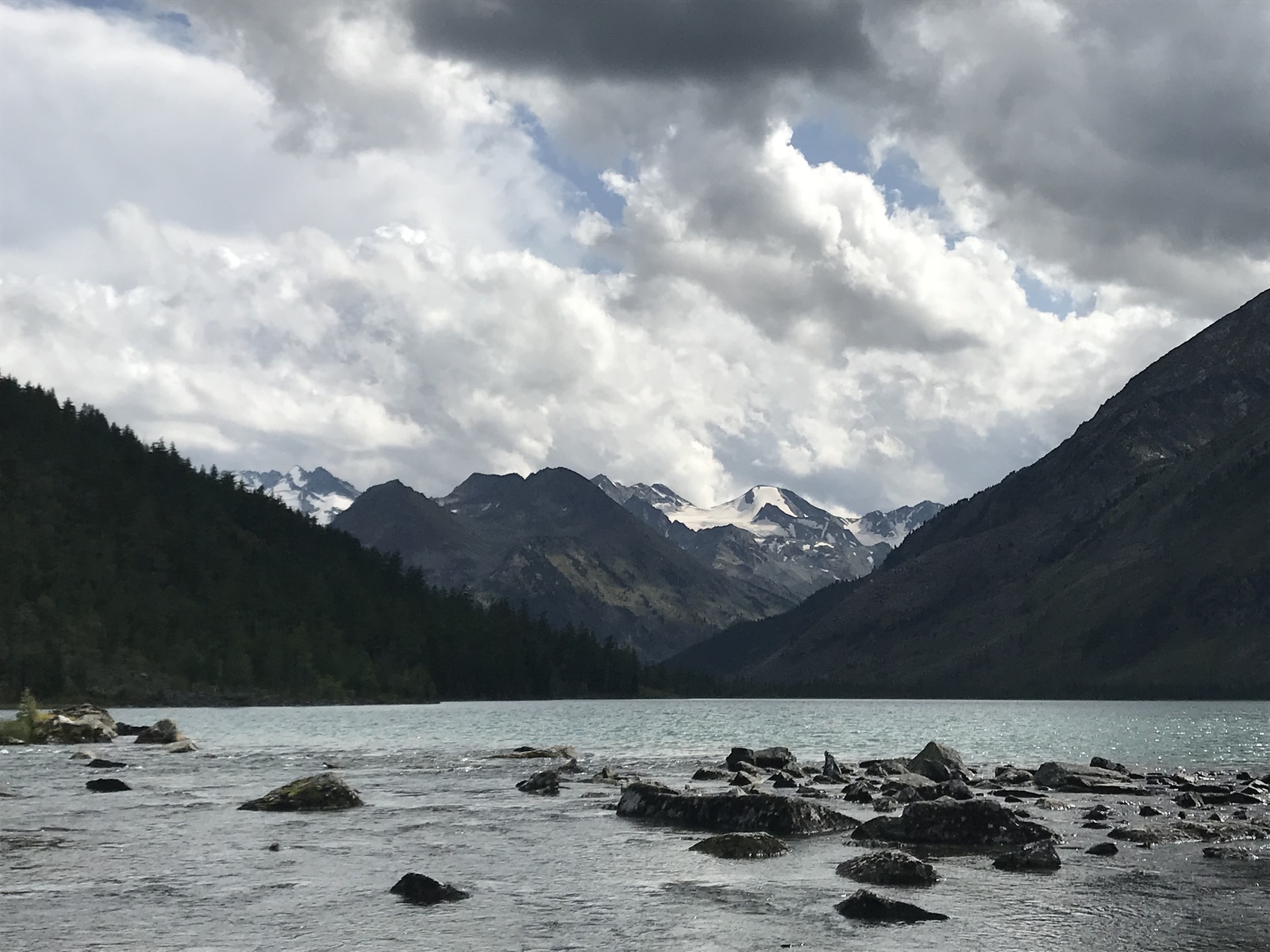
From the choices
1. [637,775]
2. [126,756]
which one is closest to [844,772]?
[637,775]

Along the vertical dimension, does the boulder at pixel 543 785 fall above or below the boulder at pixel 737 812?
below

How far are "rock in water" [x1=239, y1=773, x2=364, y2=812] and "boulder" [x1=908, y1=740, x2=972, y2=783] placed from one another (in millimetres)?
31104

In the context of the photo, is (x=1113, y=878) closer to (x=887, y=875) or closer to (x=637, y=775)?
(x=887, y=875)

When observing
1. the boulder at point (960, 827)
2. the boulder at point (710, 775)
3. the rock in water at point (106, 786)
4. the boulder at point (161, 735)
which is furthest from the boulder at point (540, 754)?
the boulder at point (960, 827)

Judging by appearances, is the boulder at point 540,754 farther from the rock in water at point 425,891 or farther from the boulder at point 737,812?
the rock in water at point 425,891

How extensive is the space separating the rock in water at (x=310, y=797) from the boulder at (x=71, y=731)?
59.2m

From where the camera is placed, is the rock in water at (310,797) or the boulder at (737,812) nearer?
the boulder at (737,812)

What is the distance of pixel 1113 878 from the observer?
31.5m

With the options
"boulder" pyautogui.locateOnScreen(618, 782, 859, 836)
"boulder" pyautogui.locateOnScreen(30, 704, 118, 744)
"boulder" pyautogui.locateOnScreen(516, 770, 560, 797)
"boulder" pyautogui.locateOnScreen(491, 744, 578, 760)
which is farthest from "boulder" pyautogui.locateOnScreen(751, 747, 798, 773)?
"boulder" pyautogui.locateOnScreen(30, 704, 118, 744)

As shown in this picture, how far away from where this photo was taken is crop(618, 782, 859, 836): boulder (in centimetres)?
4159

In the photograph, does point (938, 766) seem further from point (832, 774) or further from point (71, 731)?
point (71, 731)

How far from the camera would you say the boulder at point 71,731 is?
328 feet

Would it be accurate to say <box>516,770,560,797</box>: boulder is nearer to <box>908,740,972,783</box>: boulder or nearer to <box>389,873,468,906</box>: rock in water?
<box>908,740,972,783</box>: boulder

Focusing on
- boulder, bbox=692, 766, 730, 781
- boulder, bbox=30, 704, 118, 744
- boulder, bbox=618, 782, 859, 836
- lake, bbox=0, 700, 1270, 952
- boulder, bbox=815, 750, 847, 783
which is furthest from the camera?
boulder, bbox=30, 704, 118, 744
